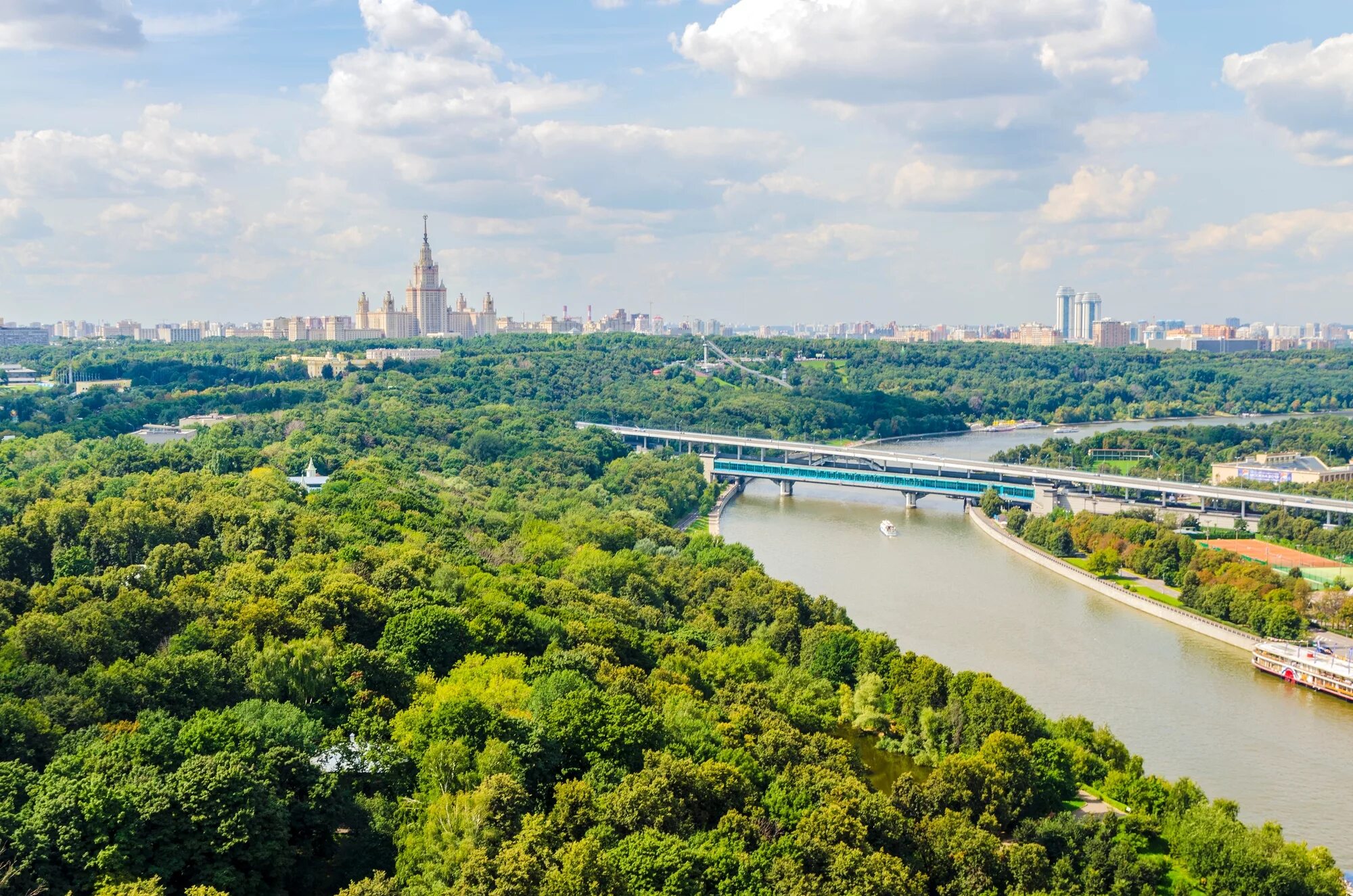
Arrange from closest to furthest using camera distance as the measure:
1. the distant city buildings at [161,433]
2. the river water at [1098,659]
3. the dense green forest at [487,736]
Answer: the dense green forest at [487,736], the river water at [1098,659], the distant city buildings at [161,433]

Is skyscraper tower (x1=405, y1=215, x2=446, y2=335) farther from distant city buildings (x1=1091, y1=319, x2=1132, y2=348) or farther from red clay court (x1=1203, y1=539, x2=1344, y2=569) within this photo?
red clay court (x1=1203, y1=539, x2=1344, y2=569)

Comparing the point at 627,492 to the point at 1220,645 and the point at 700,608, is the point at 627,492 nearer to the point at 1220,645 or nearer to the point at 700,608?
the point at 700,608

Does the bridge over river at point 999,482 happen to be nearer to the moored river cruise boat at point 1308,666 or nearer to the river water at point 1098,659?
the river water at point 1098,659

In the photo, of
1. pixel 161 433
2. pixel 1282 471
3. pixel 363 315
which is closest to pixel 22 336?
pixel 363 315

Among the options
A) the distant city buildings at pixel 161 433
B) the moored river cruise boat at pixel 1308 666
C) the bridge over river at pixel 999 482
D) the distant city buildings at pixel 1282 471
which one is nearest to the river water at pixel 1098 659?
the moored river cruise boat at pixel 1308 666

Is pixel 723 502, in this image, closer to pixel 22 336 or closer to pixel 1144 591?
pixel 1144 591
